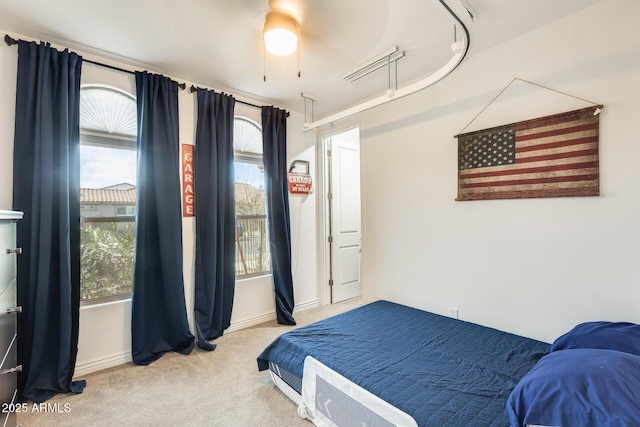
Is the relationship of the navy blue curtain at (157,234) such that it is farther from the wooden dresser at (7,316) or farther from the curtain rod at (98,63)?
the wooden dresser at (7,316)

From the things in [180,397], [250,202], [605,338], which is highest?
[250,202]

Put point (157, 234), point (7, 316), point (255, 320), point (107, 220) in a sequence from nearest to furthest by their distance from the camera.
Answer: point (7, 316)
point (107, 220)
point (157, 234)
point (255, 320)

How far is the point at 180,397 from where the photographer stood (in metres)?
2.12

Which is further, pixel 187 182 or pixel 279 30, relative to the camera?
pixel 187 182

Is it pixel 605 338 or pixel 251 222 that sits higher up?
pixel 251 222

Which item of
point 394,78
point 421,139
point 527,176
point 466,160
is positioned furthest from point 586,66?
point 394,78

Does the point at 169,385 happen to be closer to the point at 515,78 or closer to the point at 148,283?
the point at 148,283

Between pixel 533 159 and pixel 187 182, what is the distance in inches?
122

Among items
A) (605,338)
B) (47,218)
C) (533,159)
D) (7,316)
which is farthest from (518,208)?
(47,218)

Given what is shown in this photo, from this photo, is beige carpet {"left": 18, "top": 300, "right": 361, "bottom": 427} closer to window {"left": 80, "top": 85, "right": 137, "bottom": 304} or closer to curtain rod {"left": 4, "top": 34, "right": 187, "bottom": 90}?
window {"left": 80, "top": 85, "right": 137, "bottom": 304}

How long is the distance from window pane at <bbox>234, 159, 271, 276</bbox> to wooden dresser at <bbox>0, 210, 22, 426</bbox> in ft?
6.25

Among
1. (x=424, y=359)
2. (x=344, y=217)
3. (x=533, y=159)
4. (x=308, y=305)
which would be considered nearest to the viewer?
(x=424, y=359)

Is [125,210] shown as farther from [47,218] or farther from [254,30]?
[254,30]

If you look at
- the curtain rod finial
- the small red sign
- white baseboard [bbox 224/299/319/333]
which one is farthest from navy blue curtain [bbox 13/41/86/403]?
the small red sign
